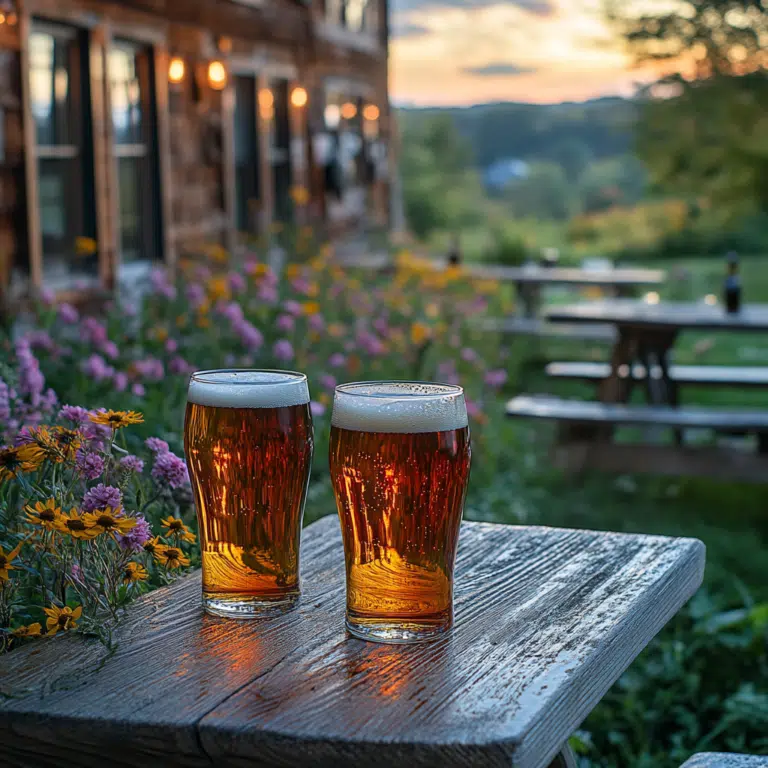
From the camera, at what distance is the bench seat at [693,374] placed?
6539 mm

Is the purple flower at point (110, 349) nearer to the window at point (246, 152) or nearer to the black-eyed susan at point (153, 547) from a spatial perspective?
the black-eyed susan at point (153, 547)

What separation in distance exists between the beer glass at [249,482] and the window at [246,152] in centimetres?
765

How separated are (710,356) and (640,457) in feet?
17.1

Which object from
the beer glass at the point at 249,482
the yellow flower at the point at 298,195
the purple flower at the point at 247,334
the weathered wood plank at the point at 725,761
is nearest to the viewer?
the beer glass at the point at 249,482

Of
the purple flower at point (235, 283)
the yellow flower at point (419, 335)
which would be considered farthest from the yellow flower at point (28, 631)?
the yellow flower at point (419, 335)

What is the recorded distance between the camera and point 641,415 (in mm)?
6184

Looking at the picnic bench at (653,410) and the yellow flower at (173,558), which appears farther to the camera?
the picnic bench at (653,410)

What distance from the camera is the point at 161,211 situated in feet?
24.0

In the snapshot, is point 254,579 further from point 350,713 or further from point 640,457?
point 640,457

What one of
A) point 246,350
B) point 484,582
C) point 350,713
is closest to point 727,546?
point 246,350

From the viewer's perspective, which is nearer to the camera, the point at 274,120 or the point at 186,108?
the point at 186,108

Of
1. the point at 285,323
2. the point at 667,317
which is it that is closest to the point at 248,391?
the point at 285,323

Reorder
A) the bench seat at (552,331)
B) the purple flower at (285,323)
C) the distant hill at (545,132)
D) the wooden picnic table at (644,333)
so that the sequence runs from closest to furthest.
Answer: the purple flower at (285,323)
the wooden picnic table at (644,333)
the bench seat at (552,331)
the distant hill at (545,132)

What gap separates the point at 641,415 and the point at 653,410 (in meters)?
0.16
